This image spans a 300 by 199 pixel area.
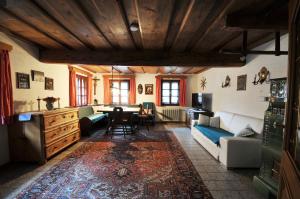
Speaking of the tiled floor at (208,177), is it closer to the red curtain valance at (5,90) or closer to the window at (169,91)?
the red curtain valance at (5,90)

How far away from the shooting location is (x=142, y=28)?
2.64 metres

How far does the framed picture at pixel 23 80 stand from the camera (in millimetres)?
3262

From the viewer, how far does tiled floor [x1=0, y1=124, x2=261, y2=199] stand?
7.61ft

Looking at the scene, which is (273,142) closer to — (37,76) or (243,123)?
(243,123)

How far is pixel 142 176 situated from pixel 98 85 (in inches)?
235

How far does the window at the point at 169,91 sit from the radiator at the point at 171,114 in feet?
1.05

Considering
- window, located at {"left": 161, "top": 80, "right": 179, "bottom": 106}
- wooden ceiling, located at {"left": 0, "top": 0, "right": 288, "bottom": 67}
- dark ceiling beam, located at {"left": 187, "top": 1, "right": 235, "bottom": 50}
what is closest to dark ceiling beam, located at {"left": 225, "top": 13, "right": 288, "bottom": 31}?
wooden ceiling, located at {"left": 0, "top": 0, "right": 288, "bottom": 67}

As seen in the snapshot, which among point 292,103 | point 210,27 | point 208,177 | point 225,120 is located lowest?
point 208,177

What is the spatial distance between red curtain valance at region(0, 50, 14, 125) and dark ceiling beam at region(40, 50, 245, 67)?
1.03 metres

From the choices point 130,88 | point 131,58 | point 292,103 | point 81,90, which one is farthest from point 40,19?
point 130,88

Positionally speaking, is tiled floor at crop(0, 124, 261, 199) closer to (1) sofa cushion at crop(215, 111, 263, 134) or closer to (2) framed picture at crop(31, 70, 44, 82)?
(1) sofa cushion at crop(215, 111, 263, 134)

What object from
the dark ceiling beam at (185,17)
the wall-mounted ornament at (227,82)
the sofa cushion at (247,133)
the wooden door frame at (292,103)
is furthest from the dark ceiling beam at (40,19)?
the wall-mounted ornament at (227,82)

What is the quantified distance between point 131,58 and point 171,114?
456 cm

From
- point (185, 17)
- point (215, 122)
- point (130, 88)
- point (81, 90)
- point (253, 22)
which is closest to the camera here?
point (253, 22)
